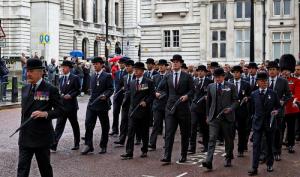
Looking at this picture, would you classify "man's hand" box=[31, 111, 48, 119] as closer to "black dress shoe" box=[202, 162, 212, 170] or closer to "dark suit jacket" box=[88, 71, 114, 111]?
"black dress shoe" box=[202, 162, 212, 170]

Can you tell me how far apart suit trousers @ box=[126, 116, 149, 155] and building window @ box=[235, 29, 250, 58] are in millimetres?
26894

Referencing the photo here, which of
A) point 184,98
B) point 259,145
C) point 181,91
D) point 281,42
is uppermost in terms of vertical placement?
point 281,42

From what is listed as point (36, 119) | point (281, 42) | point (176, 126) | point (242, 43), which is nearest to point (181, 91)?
point (176, 126)

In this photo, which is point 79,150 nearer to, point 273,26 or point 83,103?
point 83,103

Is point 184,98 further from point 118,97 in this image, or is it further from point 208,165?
point 118,97

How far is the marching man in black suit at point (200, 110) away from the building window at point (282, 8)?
2435 cm

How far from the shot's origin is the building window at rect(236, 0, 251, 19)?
126 ft

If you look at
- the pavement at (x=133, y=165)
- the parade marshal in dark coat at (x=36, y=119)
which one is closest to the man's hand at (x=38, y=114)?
the parade marshal in dark coat at (x=36, y=119)

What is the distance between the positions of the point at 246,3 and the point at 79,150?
1072 inches

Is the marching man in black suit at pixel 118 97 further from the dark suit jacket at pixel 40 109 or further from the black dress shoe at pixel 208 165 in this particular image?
the dark suit jacket at pixel 40 109

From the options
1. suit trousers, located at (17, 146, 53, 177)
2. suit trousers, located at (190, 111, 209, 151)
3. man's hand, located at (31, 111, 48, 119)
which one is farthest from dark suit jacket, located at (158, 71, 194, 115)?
man's hand, located at (31, 111, 48, 119)

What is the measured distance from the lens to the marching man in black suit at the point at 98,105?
1291 cm

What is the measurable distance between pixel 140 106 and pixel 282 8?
27034mm

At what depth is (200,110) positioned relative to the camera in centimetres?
1394
